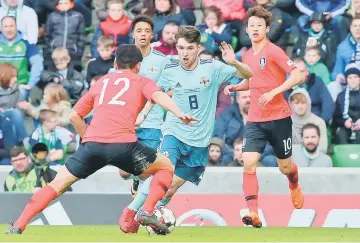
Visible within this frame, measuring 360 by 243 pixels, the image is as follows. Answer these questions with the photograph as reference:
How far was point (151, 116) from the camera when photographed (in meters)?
15.0

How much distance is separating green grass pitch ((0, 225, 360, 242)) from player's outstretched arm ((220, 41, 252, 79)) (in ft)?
5.47

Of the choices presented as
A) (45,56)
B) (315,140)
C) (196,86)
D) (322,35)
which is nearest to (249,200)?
(196,86)

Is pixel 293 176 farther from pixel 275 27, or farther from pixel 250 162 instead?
pixel 275 27

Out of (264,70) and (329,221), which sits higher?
(264,70)

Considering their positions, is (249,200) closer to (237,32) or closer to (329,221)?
(329,221)

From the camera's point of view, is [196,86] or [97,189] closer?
[196,86]

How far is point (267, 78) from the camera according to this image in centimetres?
1412

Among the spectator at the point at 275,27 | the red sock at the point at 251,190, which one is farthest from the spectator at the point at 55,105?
the red sock at the point at 251,190

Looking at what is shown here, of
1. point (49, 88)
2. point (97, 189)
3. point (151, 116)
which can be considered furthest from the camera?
point (49, 88)

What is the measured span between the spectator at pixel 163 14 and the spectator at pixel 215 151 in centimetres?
221

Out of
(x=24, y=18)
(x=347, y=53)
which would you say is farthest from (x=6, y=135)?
(x=347, y=53)

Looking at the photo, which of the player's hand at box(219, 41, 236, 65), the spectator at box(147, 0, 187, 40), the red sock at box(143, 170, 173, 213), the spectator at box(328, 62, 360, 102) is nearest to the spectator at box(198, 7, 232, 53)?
the spectator at box(147, 0, 187, 40)

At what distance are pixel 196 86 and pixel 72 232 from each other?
6.76ft

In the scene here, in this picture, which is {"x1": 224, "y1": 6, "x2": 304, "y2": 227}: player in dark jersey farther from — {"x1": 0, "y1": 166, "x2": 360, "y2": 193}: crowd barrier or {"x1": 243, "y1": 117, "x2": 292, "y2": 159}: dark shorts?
{"x1": 0, "y1": 166, "x2": 360, "y2": 193}: crowd barrier
